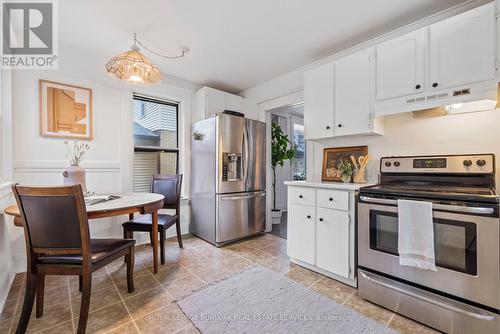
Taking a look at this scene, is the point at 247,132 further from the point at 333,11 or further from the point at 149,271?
the point at 149,271

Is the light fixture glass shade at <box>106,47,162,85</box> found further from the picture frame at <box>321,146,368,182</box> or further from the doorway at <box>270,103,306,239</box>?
the doorway at <box>270,103,306,239</box>

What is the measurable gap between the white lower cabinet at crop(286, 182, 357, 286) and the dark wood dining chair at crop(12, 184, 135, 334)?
5.98ft

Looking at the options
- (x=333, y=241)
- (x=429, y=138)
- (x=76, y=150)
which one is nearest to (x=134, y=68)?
(x=76, y=150)

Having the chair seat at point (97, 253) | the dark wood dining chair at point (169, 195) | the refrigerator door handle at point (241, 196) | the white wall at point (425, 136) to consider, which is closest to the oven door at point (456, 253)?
the white wall at point (425, 136)

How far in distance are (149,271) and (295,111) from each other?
14.1 feet

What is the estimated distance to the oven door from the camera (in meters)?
1.31

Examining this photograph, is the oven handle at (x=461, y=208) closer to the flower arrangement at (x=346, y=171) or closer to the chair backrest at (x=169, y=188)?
the flower arrangement at (x=346, y=171)

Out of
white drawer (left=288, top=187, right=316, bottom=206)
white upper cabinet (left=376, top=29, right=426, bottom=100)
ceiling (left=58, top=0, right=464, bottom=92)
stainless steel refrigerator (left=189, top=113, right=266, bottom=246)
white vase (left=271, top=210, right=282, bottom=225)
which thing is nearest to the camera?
white upper cabinet (left=376, top=29, right=426, bottom=100)

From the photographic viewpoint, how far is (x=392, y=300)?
166 cm

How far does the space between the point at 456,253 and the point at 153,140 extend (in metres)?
3.58

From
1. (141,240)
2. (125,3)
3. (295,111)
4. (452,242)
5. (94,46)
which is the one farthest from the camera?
(295,111)

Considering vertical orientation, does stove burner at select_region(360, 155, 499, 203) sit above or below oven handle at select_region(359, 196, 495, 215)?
above

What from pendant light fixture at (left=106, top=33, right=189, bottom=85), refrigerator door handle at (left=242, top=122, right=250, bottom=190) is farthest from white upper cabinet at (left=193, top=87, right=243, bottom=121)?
pendant light fixture at (left=106, top=33, right=189, bottom=85)

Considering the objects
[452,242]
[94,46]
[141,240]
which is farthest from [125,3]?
[452,242]
